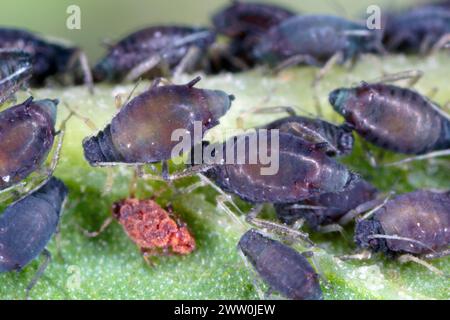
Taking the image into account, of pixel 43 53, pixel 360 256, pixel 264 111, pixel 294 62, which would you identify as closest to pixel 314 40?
pixel 294 62

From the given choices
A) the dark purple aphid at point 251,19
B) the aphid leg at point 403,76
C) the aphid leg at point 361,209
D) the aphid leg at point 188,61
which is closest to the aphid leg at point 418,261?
the aphid leg at point 361,209

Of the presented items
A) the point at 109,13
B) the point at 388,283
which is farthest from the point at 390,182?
the point at 109,13

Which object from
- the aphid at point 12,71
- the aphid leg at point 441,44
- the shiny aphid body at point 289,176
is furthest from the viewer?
the aphid leg at point 441,44

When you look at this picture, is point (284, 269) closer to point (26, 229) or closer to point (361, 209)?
point (361, 209)

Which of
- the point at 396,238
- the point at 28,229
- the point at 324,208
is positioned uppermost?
the point at 28,229

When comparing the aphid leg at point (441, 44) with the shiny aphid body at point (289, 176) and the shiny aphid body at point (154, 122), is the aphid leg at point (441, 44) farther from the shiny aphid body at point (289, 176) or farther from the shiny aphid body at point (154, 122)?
the shiny aphid body at point (154, 122)

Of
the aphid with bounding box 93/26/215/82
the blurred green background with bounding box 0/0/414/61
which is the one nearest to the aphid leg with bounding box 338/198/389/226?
the aphid with bounding box 93/26/215/82
